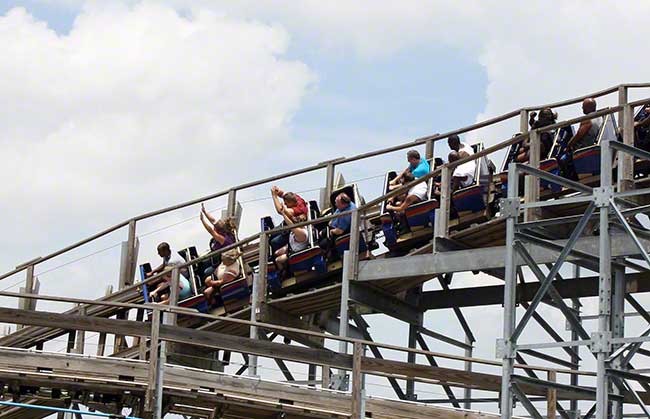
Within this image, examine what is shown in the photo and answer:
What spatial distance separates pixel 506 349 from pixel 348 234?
635cm

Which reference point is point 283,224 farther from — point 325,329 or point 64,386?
point 64,386

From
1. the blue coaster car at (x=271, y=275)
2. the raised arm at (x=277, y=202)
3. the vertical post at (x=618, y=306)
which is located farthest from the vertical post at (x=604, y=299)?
the raised arm at (x=277, y=202)

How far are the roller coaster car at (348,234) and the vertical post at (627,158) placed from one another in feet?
12.7

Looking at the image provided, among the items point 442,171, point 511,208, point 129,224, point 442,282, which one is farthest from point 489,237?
point 129,224

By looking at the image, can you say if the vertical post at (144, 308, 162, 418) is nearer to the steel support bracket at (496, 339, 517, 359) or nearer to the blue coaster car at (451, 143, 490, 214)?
the steel support bracket at (496, 339, 517, 359)

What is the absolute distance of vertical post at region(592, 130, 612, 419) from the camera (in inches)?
613

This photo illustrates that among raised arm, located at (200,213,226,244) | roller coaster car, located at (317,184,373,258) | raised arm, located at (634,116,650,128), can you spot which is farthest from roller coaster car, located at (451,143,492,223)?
raised arm, located at (200,213,226,244)

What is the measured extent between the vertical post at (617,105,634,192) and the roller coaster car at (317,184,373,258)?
153 inches

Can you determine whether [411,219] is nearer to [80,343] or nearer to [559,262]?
[80,343]

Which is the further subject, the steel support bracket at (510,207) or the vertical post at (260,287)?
the vertical post at (260,287)

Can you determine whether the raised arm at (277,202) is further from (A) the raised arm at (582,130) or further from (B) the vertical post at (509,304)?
(B) the vertical post at (509,304)

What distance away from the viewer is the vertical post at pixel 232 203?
1025 inches

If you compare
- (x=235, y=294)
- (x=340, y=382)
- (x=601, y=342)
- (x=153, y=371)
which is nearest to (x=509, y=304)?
(x=601, y=342)

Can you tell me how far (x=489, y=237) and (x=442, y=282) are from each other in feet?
9.64
